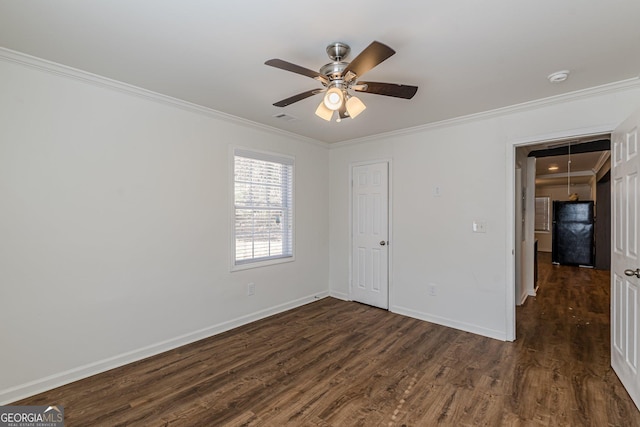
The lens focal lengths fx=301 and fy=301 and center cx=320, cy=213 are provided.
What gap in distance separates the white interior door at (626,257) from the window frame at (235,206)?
11.2 ft

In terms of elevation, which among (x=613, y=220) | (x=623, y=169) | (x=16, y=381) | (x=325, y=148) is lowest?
(x=16, y=381)

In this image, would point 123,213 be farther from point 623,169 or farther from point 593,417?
point 623,169

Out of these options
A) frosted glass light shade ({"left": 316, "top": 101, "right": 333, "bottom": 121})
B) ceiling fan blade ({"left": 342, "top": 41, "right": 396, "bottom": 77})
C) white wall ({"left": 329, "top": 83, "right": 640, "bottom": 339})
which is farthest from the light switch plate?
ceiling fan blade ({"left": 342, "top": 41, "right": 396, "bottom": 77})

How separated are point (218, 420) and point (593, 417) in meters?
2.55

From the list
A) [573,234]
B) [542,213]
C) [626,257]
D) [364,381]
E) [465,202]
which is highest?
[465,202]

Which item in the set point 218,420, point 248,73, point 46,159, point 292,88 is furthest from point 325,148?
point 218,420

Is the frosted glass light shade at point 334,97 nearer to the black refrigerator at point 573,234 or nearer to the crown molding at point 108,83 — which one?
the crown molding at point 108,83

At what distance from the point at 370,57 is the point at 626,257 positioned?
2522mm

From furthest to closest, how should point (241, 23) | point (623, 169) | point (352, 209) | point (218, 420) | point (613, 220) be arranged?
point (352, 209) < point (613, 220) < point (623, 169) < point (218, 420) < point (241, 23)

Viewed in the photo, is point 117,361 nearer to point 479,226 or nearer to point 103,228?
point 103,228

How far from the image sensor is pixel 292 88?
2.75m

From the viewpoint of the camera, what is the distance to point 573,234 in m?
7.80

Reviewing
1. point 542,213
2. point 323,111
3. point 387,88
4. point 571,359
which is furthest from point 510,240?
point 542,213

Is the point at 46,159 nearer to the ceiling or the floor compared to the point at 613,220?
nearer to the ceiling
